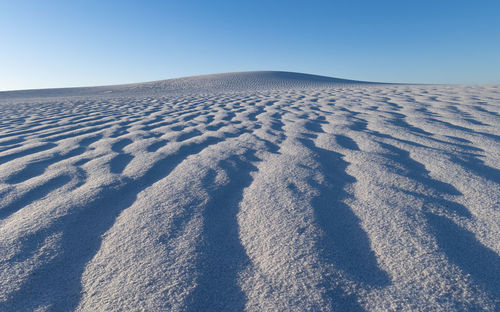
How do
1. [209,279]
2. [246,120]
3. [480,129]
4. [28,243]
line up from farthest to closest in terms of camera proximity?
[246,120]
[480,129]
[28,243]
[209,279]

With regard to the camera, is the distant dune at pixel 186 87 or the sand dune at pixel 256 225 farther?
the distant dune at pixel 186 87

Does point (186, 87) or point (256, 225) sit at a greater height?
point (256, 225)

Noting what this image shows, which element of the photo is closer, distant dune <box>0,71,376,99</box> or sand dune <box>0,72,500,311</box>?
sand dune <box>0,72,500,311</box>

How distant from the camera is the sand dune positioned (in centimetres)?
85

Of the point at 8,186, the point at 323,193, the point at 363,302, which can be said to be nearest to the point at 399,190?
the point at 323,193

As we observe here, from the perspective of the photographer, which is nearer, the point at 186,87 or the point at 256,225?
the point at 256,225

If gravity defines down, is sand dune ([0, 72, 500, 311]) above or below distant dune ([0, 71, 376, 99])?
above

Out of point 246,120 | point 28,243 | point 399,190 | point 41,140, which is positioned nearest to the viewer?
point 28,243

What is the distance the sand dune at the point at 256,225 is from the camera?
33.4 inches

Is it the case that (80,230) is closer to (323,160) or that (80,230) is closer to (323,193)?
(323,193)

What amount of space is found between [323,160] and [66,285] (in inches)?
60.5

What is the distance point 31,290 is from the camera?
2.89 feet

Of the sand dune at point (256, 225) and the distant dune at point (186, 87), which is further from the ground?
the sand dune at point (256, 225)

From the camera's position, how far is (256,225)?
1215mm
